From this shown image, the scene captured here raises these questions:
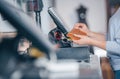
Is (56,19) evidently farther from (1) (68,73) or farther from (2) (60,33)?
(1) (68,73)

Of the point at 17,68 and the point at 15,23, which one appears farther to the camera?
the point at 17,68

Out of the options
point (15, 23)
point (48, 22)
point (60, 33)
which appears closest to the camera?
point (15, 23)

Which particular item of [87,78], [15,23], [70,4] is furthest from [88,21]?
[15,23]

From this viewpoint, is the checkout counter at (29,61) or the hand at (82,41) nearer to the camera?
the checkout counter at (29,61)

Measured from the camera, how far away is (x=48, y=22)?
328 centimetres

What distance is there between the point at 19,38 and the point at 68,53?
785 mm

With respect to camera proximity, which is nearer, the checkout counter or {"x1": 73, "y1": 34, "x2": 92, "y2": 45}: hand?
the checkout counter

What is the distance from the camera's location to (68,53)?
138cm

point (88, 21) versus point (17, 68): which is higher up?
point (88, 21)

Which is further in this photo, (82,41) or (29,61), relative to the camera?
(82,41)

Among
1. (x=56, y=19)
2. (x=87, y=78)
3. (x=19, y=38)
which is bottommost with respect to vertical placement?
(x=87, y=78)

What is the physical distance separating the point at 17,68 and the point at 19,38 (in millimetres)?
80

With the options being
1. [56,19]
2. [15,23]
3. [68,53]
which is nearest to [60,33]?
[56,19]

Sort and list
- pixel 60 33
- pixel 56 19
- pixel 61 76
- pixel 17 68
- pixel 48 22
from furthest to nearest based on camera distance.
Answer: pixel 48 22
pixel 60 33
pixel 56 19
pixel 61 76
pixel 17 68
